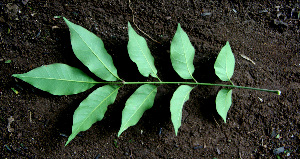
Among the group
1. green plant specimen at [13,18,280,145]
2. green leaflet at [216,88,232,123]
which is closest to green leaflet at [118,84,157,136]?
green plant specimen at [13,18,280,145]

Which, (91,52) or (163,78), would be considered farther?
(163,78)

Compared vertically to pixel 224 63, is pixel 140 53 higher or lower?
higher

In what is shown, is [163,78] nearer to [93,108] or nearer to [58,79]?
[93,108]

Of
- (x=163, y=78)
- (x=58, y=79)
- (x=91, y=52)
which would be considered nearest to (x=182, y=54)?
(x=163, y=78)

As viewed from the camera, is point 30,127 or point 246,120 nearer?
point 30,127

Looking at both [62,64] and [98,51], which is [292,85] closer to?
[98,51]

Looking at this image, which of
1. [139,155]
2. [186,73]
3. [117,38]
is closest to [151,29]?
[117,38]
